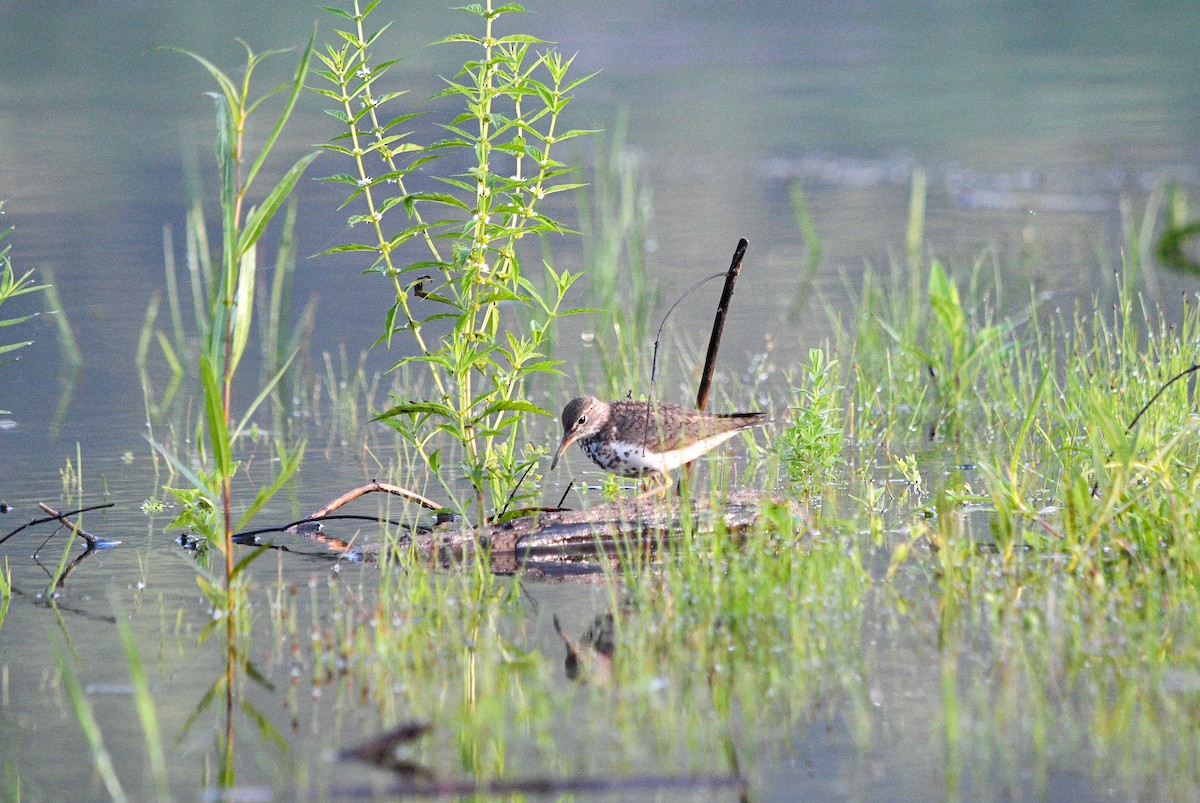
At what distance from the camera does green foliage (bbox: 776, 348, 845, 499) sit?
19.3 ft

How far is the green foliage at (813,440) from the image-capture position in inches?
232

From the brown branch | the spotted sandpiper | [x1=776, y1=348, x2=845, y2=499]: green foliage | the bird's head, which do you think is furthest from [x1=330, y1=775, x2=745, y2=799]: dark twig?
the bird's head

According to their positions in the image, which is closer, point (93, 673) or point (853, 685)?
point (853, 685)

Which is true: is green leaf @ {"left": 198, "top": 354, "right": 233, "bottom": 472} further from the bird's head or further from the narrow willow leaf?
the bird's head

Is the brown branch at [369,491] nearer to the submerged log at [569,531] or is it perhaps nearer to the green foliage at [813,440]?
the submerged log at [569,531]

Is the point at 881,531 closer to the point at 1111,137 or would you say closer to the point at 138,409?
the point at 138,409

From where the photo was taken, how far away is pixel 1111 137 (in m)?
17.1

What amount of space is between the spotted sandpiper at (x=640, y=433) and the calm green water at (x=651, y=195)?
0.83 m

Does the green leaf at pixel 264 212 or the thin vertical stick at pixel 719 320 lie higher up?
the green leaf at pixel 264 212

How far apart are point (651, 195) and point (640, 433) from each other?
8.82 m

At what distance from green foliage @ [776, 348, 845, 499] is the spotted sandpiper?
0.30 m

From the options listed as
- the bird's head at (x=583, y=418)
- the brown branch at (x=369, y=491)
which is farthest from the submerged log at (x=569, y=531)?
→ the bird's head at (x=583, y=418)

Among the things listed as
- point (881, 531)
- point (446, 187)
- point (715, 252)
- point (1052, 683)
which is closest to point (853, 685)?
point (1052, 683)

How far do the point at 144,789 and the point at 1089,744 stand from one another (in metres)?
2.27
